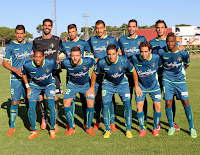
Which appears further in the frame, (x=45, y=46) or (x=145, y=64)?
(x=45, y=46)

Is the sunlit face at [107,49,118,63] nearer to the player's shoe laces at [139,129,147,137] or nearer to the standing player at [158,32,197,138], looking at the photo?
the standing player at [158,32,197,138]

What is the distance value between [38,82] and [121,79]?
1.75m

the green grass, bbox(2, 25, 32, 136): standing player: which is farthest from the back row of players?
the green grass

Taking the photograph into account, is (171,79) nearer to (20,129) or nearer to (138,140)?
(138,140)

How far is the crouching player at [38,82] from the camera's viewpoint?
4875 mm

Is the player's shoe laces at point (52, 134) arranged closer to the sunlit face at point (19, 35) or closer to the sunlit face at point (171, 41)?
the sunlit face at point (19, 35)

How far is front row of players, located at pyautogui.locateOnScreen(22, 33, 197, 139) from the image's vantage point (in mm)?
4840

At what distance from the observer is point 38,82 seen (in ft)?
16.5

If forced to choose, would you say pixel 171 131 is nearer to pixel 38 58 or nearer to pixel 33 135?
pixel 33 135

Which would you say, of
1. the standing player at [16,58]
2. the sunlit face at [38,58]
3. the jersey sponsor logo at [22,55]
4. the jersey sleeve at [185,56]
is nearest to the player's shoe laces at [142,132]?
the jersey sleeve at [185,56]

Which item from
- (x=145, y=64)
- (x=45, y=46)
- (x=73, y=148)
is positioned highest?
(x=45, y=46)

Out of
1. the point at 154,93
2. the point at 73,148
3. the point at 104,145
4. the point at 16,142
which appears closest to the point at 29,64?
the point at 16,142

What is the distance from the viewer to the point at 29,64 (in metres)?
4.88

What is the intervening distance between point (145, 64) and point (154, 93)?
2.11 ft
